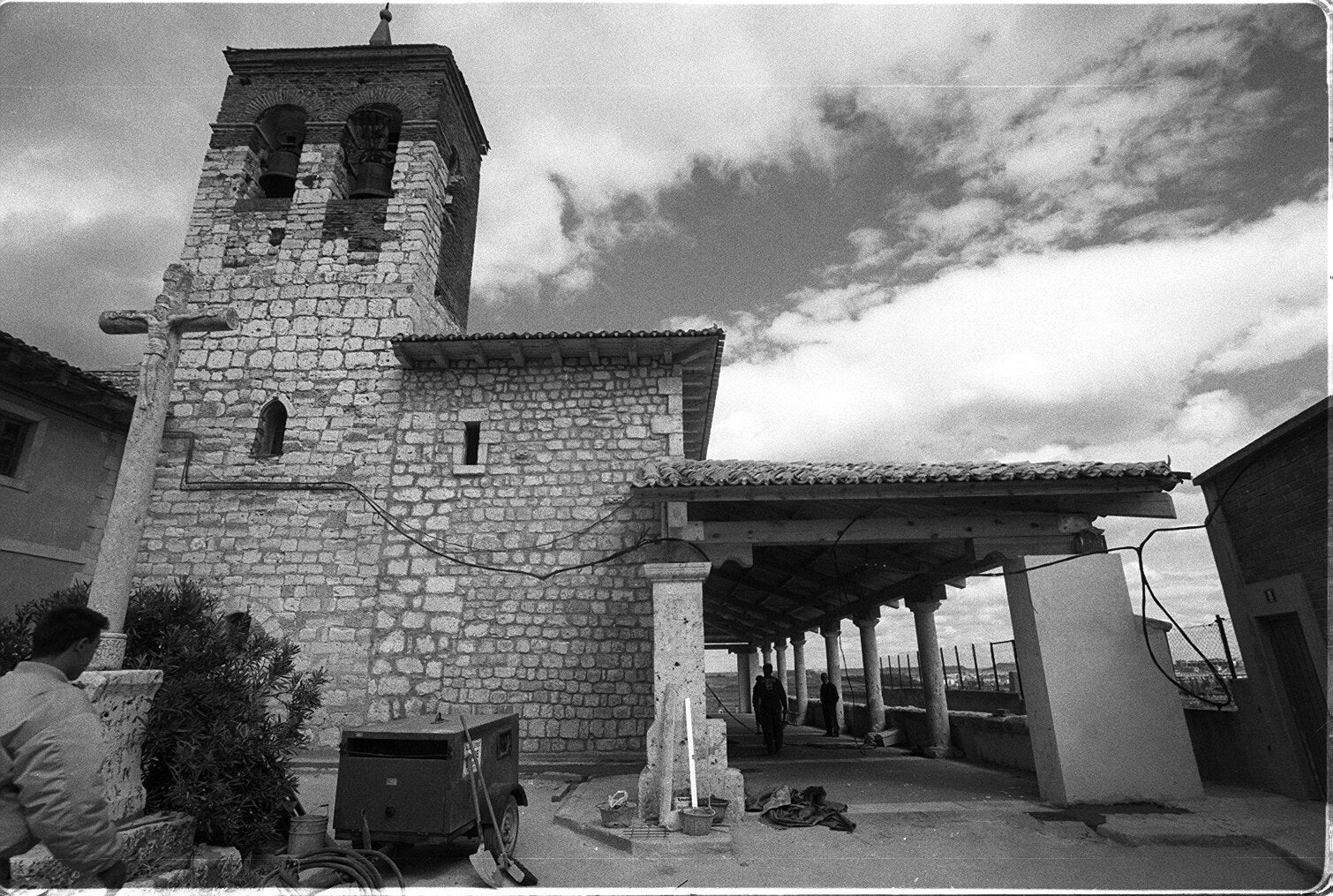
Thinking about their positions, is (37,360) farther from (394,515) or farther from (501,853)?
(501,853)

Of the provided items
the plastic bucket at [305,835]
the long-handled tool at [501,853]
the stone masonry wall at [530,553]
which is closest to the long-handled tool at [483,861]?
the long-handled tool at [501,853]

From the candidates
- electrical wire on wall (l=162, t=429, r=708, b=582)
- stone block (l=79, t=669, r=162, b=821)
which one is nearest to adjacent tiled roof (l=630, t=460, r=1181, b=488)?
electrical wire on wall (l=162, t=429, r=708, b=582)

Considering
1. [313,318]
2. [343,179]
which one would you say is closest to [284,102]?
[343,179]

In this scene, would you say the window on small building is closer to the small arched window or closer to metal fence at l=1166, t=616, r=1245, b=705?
the small arched window

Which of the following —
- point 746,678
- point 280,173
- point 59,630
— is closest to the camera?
point 59,630

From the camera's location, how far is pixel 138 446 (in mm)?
4824

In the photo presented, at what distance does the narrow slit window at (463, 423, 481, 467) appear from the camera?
10.0m

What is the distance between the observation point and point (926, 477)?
6.55 metres

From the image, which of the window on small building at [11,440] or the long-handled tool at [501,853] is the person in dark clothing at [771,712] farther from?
the window on small building at [11,440]

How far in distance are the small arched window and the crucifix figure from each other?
4.95m

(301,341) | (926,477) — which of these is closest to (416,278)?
(301,341)

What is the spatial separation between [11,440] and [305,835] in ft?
24.0

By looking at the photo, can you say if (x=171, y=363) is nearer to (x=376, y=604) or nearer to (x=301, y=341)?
(x=376, y=604)

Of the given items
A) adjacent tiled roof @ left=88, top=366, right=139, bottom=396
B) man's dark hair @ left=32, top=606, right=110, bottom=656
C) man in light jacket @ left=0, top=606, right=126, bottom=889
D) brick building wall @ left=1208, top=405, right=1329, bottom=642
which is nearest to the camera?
man in light jacket @ left=0, top=606, right=126, bottom=889
